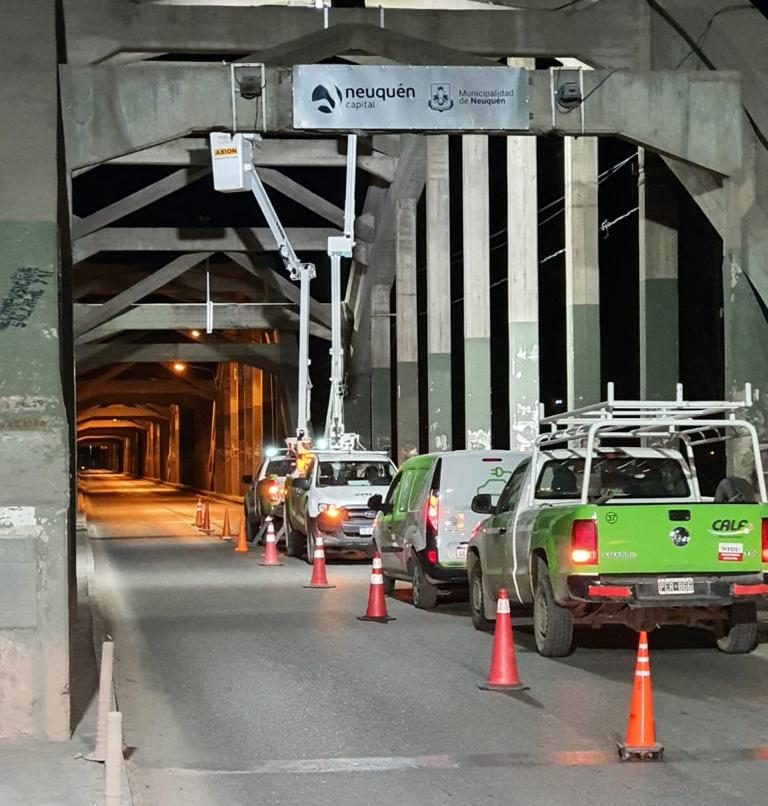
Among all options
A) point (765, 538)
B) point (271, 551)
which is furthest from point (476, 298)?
point (765, 538)

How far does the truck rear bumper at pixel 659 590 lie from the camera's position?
12.6 m

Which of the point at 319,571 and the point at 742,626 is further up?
the point at 742,626

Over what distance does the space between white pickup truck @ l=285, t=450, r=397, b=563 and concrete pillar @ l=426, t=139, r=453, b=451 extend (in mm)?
7878

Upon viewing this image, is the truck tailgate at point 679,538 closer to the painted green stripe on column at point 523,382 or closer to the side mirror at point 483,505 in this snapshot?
the side mirror at point 483,505

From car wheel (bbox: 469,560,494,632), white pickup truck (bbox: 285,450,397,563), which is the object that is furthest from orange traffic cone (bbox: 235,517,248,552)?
car wheel (bbox: 469,560,494,632)

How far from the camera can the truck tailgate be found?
12648 mm

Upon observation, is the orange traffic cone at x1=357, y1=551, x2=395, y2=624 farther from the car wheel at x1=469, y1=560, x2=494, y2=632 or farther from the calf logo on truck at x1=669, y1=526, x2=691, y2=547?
the calf logo on truck at x1=669, y1=526, x2=691, y2=547

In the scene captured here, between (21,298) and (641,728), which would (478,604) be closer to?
(641,728)

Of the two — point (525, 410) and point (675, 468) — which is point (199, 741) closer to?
point (675, 468)

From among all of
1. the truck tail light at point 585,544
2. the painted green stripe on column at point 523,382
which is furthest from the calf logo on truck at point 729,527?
the painted green stripe on column at point 523,382

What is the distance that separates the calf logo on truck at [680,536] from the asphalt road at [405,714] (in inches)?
42.6

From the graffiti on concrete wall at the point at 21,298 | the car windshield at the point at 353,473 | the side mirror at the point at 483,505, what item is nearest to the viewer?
the graffiti on concrete wall at the point at 21,298

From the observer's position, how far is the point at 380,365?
145ft

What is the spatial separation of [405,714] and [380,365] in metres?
33.7
